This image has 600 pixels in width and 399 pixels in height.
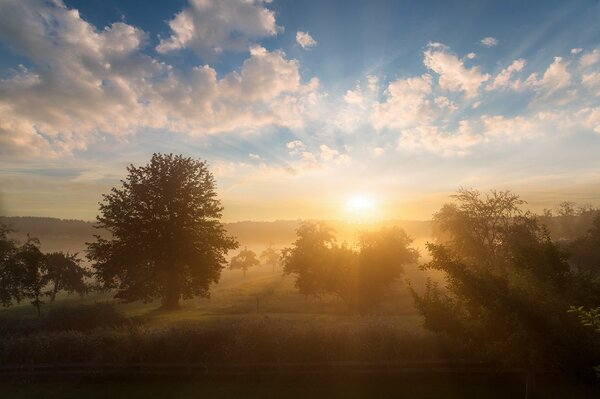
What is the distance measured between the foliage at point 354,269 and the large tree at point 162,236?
12967 mm

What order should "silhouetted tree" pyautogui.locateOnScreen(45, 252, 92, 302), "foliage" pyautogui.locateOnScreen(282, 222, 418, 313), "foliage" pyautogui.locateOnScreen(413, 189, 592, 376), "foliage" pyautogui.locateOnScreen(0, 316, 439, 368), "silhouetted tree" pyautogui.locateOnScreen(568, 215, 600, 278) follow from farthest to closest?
"silhouetted tree" pyautogui.locateOnScreen(45, 252, 92, 302) < "silhouetted tree" pyautogui.locateOnScreen(568, 215, 600, 278) < "foliage" pyautogui.locateOnScreen(282, 222, 418, 313) < "foliage" pyautogui.locateOnScreen(0, 316, 439, 368) < "foliage" pyautogui.locateOnScreen(413, 189, 592, 376)

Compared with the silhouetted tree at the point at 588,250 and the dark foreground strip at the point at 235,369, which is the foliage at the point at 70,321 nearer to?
the dark foreground strip at the point at 235,369

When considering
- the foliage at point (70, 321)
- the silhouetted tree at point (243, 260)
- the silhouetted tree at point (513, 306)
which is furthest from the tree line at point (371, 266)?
the silhouetted tree at point (243, 260)

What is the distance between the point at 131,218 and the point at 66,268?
34893 millimetres

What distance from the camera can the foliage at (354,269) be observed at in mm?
45344

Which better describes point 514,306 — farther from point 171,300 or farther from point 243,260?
point 243,260

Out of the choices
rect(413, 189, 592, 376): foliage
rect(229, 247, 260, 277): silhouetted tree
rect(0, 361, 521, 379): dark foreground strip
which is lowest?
rect(229, 247, 260, 277): silhouetted tree

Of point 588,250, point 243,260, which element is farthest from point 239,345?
point 243,260

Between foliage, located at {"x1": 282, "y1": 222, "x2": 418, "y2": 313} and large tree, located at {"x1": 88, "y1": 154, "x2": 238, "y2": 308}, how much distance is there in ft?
42.5

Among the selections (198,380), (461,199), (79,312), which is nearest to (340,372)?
(198,380)

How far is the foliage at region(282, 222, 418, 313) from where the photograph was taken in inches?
1785

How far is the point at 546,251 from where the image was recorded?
15.1 m

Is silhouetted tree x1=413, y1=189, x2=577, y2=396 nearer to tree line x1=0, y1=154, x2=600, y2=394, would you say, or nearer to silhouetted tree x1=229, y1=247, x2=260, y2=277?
tree line x1=0, y1=154, x2=600, y2=394

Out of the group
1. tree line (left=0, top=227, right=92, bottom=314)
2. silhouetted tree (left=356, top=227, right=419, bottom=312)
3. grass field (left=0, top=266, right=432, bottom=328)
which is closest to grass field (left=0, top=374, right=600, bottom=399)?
grass field (left=0, top=266, right=432, bottom=328)
